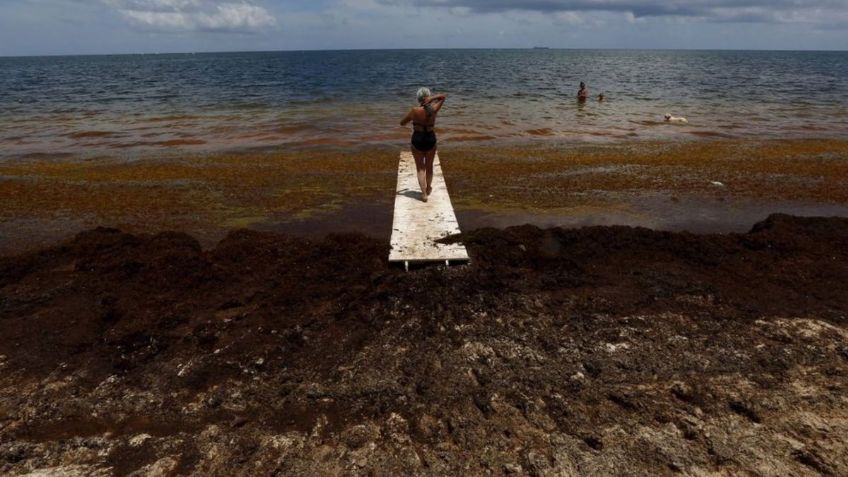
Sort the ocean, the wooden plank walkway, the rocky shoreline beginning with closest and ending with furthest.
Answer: the rocky shoreline → the wooden plank walkway → the ocean

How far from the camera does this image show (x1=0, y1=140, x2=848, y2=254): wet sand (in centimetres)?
909

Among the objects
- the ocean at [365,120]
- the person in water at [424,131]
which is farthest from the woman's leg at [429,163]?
the ocean at [365,120]

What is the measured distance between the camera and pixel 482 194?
423 inches

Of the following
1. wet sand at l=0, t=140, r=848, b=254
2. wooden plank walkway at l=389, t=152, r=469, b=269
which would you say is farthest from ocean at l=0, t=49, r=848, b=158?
wooden plank walkway at l=389, t=152, r=469, b=269

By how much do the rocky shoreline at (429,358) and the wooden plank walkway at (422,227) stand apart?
0.29 metres

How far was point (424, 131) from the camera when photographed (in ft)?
28.5

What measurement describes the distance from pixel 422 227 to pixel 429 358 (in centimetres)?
325

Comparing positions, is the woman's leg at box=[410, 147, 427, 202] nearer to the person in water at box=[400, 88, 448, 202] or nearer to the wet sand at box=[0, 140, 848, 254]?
the person in water at box=[400, 88, 448, 202]

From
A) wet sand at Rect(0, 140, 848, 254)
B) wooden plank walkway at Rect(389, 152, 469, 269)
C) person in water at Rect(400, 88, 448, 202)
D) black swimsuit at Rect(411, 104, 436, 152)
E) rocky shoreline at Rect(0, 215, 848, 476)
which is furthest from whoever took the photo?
wet sand at Rect(0, 140, 848, 254)

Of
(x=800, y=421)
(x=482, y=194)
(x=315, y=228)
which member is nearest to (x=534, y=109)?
(x=482, y=194)

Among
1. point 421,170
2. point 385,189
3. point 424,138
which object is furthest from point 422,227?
point 385,189

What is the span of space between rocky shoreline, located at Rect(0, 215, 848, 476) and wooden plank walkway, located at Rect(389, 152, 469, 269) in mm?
291

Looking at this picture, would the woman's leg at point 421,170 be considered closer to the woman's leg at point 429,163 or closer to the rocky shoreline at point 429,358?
the woman's leg at point 429,163

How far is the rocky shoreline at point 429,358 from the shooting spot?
11.2 ft
